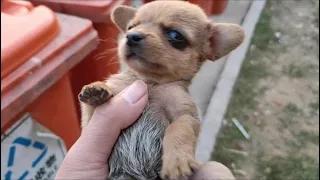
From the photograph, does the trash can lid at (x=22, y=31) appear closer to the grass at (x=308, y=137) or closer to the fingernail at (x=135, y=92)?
the fingernail at (x=135, y=92)

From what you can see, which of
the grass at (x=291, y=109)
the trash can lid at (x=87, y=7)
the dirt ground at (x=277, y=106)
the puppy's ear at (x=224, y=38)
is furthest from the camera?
the grass at (x=291, y=109)

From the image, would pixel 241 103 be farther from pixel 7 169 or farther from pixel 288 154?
pixel 7 169

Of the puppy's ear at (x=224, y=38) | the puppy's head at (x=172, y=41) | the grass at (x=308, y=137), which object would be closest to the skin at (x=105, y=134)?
the puppy's head at (x=172, y=41)

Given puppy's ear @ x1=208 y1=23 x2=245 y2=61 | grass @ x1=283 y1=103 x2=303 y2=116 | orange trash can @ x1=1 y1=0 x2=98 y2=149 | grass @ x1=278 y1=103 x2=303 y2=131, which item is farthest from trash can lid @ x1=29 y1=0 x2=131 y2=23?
grass @ x1=283 y1=103 x2=303 y2=116

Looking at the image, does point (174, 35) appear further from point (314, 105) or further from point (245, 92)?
point (314, 105)

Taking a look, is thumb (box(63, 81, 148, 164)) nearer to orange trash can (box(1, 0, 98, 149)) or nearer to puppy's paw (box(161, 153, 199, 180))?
puppy's paw (box(161, 153, 199, 180))

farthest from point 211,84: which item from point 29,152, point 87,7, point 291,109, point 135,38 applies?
point 135,38
